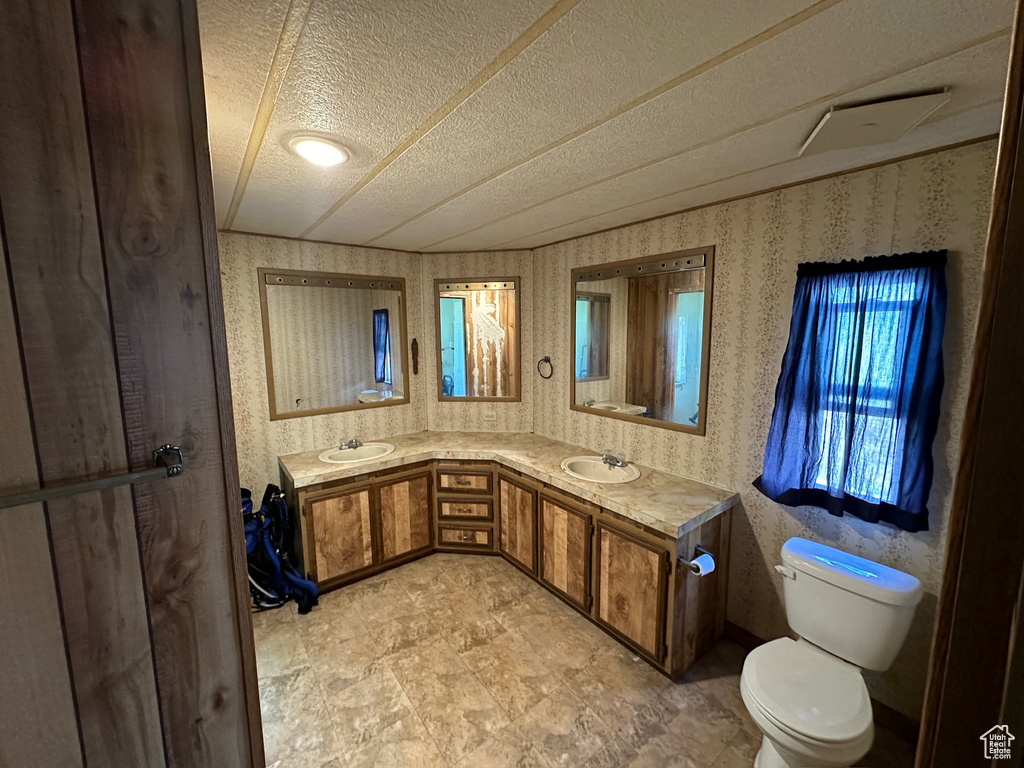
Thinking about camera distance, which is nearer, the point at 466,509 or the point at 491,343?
the point at 466,509

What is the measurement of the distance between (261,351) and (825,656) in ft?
11.3

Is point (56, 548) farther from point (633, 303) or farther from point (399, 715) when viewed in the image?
point (633, 303)

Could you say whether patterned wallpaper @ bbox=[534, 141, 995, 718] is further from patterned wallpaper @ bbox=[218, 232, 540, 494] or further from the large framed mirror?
patterned wallpaper @ bbox=[218, 232, 540, 494]

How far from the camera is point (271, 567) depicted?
2.55 metres

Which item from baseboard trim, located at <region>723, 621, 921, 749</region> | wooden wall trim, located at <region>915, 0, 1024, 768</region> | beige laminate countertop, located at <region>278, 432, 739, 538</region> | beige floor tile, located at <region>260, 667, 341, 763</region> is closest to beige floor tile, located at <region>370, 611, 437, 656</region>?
beige floor tile, located at <region>260, 667, 341, 763</region>

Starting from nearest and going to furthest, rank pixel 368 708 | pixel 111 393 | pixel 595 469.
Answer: pixel 111 393 → pixel 368 708 → pixel 595 469

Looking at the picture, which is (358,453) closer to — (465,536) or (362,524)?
(362,524)

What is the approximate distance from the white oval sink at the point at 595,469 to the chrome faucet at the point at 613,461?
0.03 meters

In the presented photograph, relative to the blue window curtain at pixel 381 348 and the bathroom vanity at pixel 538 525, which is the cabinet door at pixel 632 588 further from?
the blue window curtain at pixel 381 348

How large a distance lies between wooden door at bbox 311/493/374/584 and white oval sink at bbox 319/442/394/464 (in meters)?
0.24

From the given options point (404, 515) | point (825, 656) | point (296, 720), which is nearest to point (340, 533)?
point (404, 515)

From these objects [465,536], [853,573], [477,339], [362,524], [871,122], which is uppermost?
[871,122]

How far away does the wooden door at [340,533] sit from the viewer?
255 centimetres

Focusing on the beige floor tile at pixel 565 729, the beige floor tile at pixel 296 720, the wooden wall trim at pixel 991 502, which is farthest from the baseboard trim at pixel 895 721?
the beige floor tile at pixel 296 720
